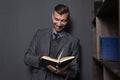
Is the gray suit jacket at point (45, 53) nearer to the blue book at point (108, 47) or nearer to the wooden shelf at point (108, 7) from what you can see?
the blue book at point (108, 47)

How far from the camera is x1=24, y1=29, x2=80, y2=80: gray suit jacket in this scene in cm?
193

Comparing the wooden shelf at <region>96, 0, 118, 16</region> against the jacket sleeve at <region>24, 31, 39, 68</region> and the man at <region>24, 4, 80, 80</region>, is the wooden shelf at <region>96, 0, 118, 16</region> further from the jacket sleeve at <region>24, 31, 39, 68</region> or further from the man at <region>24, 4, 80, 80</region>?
the jacket sleeve at <region>24, 31, 39, 68</region>

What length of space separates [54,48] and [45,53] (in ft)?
0.30

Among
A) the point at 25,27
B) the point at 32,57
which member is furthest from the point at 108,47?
the point at 25,27

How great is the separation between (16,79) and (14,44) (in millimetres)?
361

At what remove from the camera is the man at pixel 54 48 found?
193 cm

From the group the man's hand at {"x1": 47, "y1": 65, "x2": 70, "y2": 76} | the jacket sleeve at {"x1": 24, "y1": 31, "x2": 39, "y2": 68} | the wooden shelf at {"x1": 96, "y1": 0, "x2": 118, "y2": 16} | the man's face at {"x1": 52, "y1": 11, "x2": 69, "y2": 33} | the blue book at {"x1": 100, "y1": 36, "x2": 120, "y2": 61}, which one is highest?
the wooden shelf at {"x1": 96, "y1": 0, "x2": 118, "y2": 16}

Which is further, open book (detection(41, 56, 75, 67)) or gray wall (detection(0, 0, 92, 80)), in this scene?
gray wall (detection(0, 0, 92, 80))

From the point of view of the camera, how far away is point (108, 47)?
5.43 ft

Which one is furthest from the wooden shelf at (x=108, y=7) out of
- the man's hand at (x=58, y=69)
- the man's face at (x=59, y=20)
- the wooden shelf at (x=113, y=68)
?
the man's hand at (x=58, y=69)

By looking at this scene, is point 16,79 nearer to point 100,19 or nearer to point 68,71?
point 68,71

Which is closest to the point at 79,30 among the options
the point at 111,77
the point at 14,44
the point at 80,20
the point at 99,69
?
the point at 80,20

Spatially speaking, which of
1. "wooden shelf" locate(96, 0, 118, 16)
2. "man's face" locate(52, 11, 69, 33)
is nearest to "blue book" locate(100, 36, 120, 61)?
"wooden shelf" locate(96, 0, 118, 16)

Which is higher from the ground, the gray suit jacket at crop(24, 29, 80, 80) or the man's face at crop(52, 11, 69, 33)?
the man's face at crop(52, 11, 69, 33)
